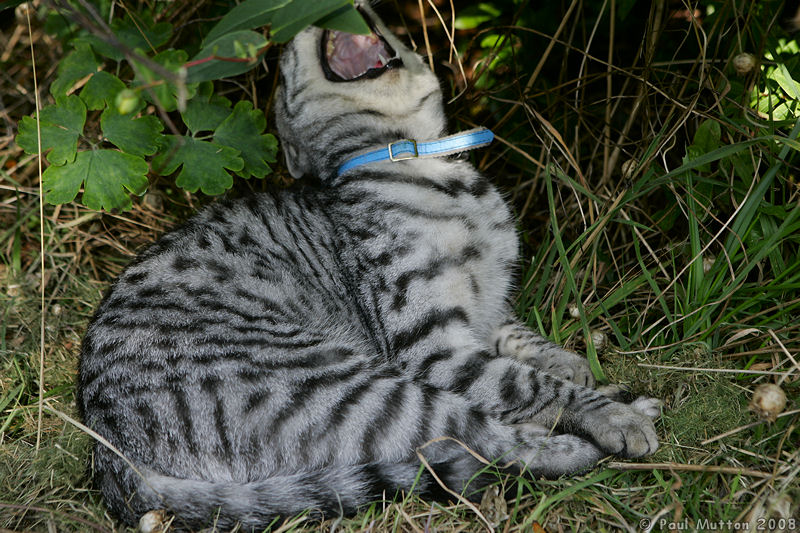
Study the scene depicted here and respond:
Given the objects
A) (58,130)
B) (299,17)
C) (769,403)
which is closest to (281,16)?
(299,17)

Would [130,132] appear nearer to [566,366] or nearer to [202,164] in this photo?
[202,164]

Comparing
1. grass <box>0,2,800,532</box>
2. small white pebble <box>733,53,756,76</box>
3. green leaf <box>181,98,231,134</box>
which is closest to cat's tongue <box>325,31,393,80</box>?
green leaf <box>181,98,231,134</box>

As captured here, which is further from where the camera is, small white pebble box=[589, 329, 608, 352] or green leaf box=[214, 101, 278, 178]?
green leaf box=[214, 101, 278, 178]

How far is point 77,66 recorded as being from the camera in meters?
2.63

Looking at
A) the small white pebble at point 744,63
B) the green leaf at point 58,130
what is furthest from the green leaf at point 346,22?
the small white pebble at point 744,63

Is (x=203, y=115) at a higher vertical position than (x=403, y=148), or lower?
higher

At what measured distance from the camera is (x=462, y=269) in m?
2.44

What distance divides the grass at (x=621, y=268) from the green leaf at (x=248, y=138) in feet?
1.93

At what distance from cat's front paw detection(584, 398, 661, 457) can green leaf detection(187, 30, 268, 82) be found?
62.7 inches

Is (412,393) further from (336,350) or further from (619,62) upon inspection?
(619,62)

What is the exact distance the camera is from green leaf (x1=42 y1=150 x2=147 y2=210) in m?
2.49

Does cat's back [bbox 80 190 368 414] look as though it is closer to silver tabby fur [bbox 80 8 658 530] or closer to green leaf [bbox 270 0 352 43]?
silver tabby fur [bbox 80 8 658 530]

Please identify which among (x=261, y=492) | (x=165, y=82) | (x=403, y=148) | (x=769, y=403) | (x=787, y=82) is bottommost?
(x=261, y=492)

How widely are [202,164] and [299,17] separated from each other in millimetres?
1071
